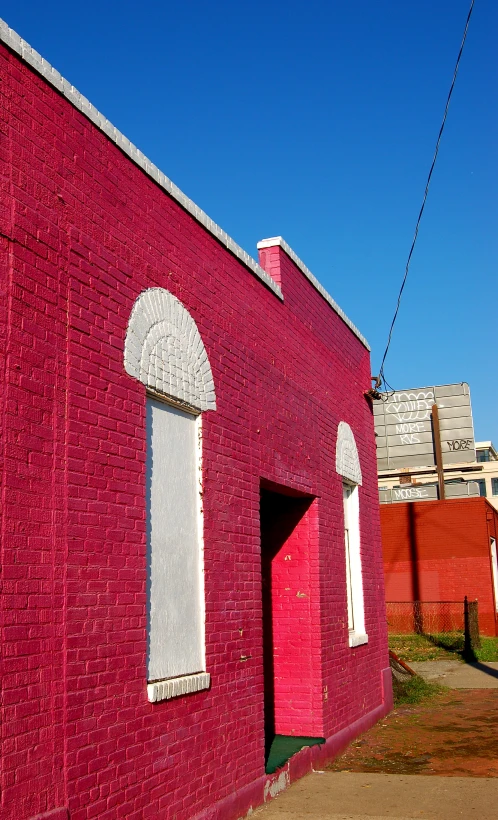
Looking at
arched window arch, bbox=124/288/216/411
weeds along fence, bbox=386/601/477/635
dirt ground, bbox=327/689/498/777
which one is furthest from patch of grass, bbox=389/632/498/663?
arched window arch, bbox=124/288/216/411

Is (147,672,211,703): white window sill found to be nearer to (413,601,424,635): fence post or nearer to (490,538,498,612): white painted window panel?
(413,601,424,635): fence post

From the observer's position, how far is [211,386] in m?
6.60

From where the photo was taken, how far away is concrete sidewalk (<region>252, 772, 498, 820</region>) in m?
6.45

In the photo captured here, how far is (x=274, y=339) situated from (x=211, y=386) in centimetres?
184

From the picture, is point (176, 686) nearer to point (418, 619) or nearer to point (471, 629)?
point (471, 629)

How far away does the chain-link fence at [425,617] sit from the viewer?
23.1 m

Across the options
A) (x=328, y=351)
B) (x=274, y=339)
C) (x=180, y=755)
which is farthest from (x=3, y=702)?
(x=328, y=351)

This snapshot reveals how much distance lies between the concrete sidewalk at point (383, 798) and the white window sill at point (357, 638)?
2.17 m

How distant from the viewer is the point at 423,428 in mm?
26984

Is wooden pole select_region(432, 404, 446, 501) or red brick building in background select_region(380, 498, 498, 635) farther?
wooden pole select_region(432, 404, 446, 501)

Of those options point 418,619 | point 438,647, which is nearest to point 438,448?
point 418,619

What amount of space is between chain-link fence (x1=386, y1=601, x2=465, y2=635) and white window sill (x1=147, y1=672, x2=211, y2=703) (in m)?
17.8

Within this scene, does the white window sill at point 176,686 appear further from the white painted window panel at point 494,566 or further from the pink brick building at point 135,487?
the white painted window panel at point 494,566

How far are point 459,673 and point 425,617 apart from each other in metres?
7.16
